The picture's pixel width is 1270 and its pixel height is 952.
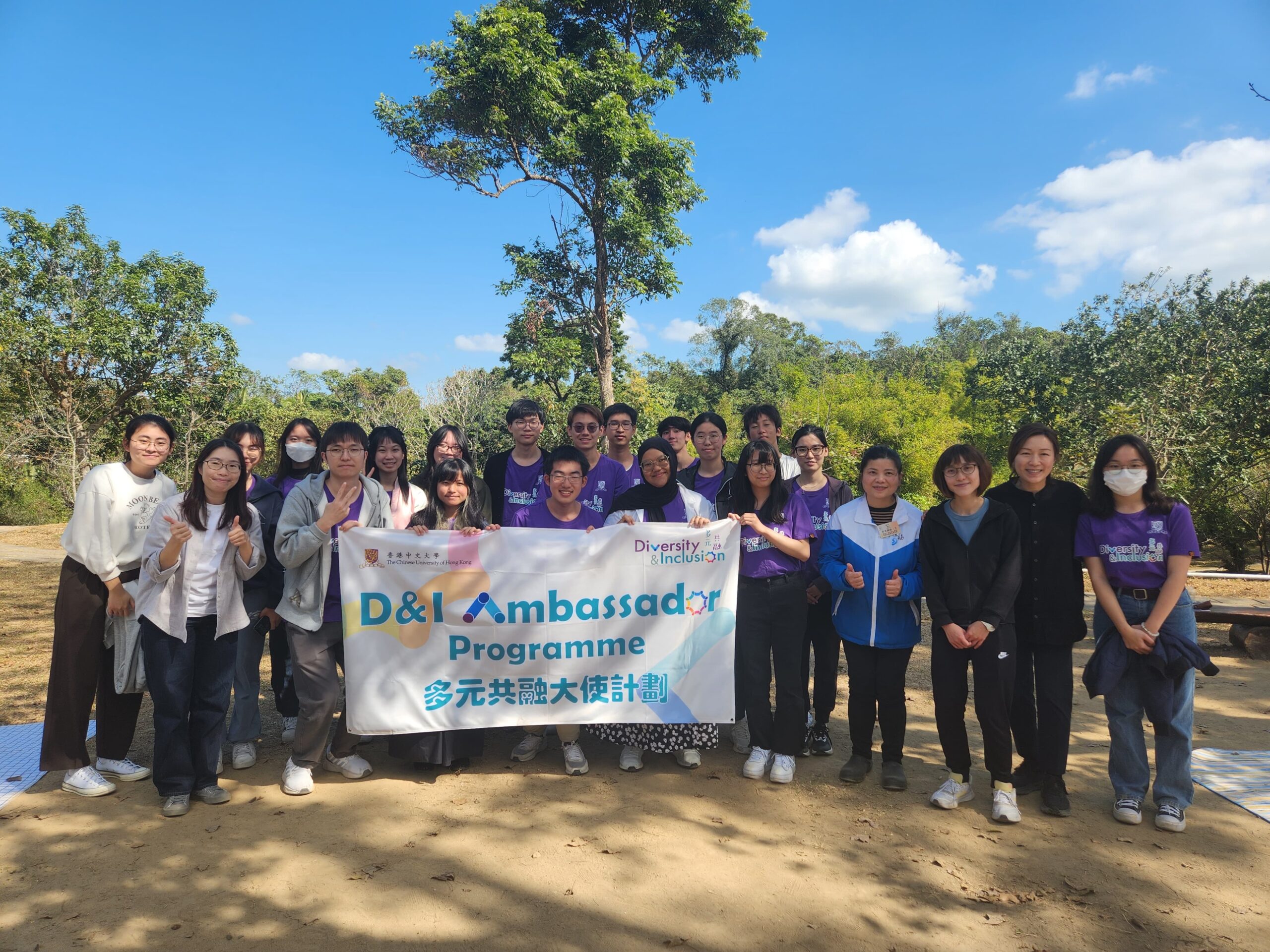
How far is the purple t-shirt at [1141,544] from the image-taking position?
349 cm

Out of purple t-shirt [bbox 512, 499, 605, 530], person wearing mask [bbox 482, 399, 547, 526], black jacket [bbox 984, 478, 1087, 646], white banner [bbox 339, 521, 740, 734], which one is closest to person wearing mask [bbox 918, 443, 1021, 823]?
black jacket [bbox 984, 478, 1087, 646]

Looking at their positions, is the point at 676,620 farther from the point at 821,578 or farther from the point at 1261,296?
the point at 1261,296

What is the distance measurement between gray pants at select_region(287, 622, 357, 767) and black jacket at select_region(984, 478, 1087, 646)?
138 inches

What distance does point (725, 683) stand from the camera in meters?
4.07

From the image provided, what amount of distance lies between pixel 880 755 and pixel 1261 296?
1301 centimetres

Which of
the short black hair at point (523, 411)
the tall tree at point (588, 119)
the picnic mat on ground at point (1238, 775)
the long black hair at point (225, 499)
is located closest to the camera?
the long black hair at point (225, 499)

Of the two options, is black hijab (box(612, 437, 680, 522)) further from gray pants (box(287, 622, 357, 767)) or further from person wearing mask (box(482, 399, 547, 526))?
gray pants (box(287, 622, 357, 767))

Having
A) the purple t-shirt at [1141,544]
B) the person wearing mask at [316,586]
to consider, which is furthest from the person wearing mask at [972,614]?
the person wearing mask at [316,586]

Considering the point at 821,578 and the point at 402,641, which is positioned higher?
the point at 821,578

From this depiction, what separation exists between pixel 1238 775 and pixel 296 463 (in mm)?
5830

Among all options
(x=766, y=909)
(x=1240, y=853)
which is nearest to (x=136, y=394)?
(x=766, y=909)

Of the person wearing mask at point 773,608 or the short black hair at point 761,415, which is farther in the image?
the short black hair at point 761,415

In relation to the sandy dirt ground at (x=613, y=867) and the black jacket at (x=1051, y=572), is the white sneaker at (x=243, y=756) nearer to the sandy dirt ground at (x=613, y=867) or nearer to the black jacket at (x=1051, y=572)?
the sandy dirt ground at (x=613, y=867)

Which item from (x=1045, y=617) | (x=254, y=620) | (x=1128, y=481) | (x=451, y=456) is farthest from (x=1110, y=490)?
(x=254, y=620)
